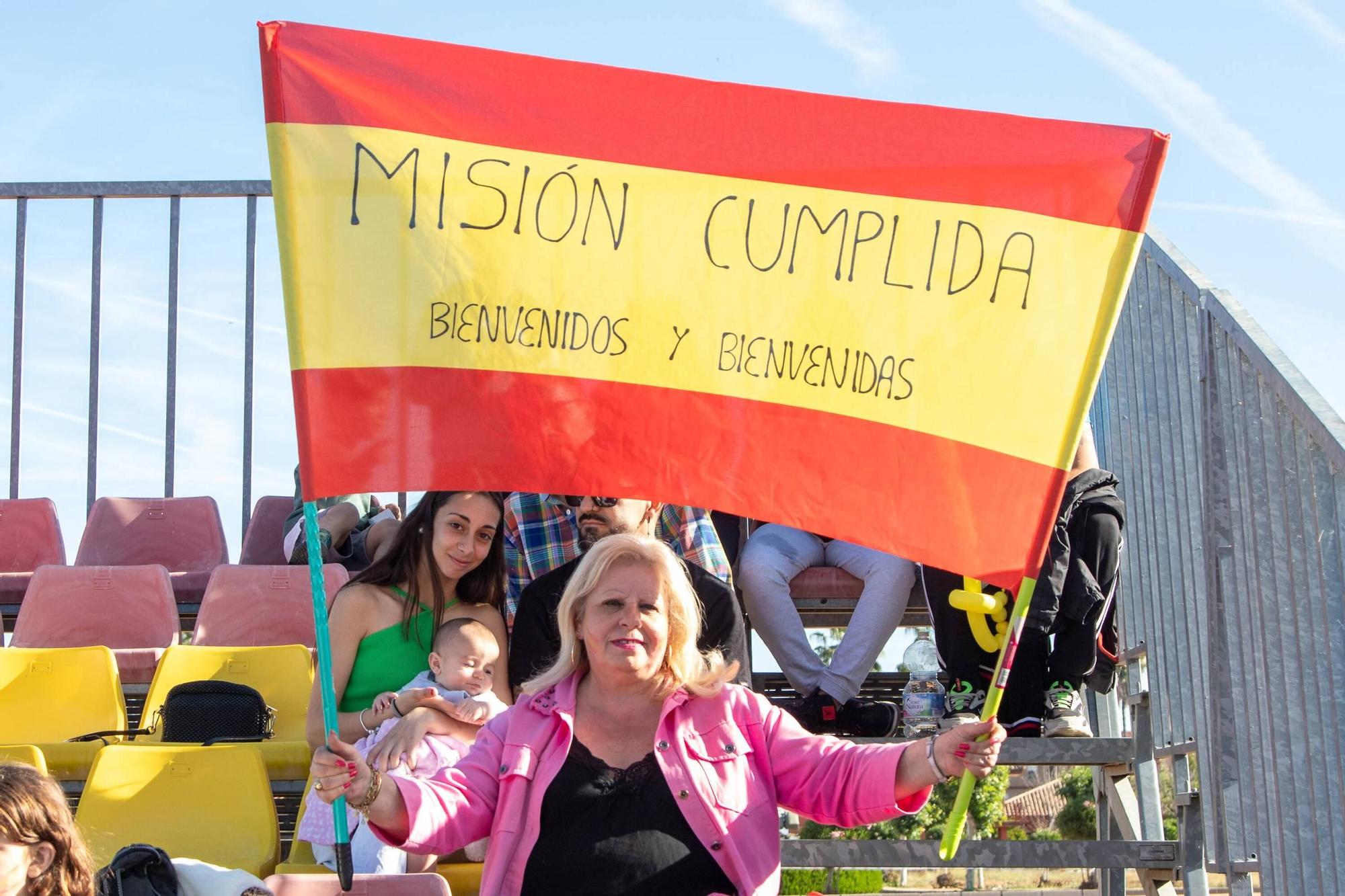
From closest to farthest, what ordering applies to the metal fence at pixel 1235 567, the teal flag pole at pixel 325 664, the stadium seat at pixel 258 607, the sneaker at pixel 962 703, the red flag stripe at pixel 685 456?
1. the teal flag pole at pixel 325 664
2. the red flag stripe at pixel 685 456
3. the metal fence at pixel 1235 567
4. the sneaker at pixel 962 703
5. the stadium seat at pixel 258 607

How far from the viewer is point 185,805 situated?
168 inches

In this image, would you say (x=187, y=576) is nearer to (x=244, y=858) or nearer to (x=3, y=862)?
(x=244, y=858)

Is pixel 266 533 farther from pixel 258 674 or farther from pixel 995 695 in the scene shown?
pixel 995 695

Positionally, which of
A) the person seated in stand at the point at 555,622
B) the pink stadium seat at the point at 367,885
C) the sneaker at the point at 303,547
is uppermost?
the sneaker at the point at 303,547

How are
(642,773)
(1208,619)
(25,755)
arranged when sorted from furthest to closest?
(1208,619) < (25,755) < (642,773)

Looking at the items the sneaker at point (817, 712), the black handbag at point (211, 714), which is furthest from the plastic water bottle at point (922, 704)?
the black handbag at point (211, 714)

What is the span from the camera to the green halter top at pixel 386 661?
4.48 m

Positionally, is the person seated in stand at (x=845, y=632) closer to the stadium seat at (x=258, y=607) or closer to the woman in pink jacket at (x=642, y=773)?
the stadium seat at (x=258, y=607)

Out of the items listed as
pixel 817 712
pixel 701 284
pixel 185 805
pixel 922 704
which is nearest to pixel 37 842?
pixel 185 805

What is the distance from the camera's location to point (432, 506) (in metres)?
4.61

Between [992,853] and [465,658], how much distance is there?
1.77 meters

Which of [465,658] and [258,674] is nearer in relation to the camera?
[465,658]

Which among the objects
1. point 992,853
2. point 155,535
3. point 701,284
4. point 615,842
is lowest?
point 992,853

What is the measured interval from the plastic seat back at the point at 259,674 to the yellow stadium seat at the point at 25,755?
836 millimetres
